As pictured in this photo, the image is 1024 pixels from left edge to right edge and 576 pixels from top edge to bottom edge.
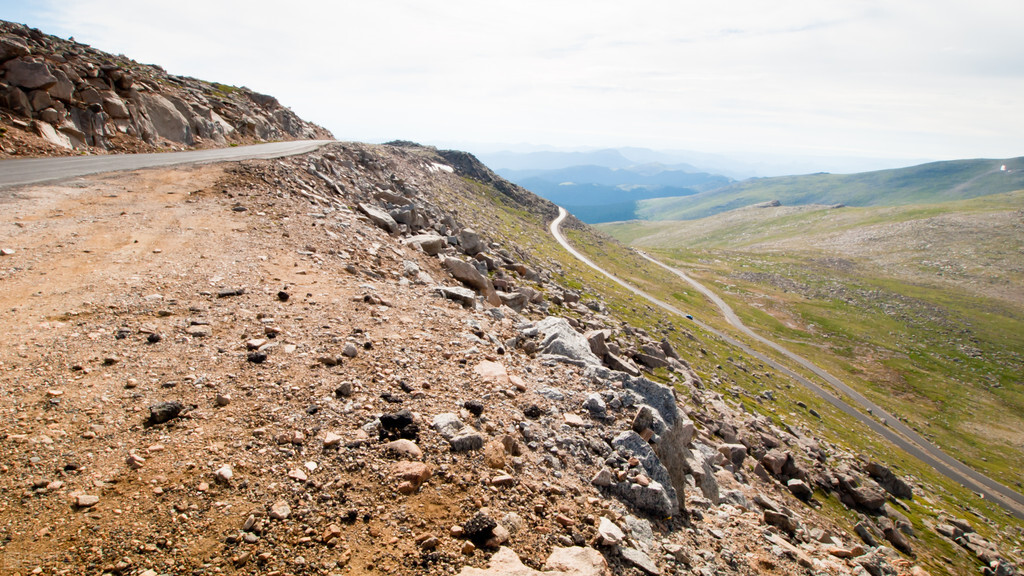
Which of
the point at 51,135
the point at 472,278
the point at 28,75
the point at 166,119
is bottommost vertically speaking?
the point at 472,278

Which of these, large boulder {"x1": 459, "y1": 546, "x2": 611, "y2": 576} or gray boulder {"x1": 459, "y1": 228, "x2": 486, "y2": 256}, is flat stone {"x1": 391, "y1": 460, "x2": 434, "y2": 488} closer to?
large boulder {"x1": 459, "y1": 546, "x2": 611, "y2": 576}

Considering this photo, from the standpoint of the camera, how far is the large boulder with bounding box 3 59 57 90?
1250 inches

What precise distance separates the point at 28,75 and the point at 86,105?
3.64 m

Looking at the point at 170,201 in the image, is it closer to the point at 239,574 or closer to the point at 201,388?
the point at 201,388

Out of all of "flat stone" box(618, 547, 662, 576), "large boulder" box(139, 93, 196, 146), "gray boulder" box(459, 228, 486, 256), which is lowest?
"flat stone" box(618, 547, 662, 576)

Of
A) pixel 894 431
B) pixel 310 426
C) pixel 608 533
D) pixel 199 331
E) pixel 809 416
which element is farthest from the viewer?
pixel 894 431

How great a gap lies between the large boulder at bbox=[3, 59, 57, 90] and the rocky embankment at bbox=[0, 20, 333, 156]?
5 cm

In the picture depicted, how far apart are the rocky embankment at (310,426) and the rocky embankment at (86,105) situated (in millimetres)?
18707

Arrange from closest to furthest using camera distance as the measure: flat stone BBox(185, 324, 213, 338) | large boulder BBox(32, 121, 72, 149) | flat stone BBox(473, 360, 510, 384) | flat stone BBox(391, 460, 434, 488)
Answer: flat stone BBox(391, 460, 434, 488)
flat stone BBox(185, 324, 213, 338)
flat stone BBox(473, 360, 510, 384)
large boulder BBox(32, 121, 72, 149)

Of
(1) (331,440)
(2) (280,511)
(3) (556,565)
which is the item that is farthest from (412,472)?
(3) (556,565)

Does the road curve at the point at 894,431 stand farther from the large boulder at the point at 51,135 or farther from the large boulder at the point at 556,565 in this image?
the large boulder at the point at 51,135

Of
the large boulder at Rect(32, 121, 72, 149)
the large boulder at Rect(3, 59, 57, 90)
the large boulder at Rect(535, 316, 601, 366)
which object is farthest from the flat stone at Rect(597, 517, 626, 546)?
the large boulder at Rect(3, 59, 57, 90)

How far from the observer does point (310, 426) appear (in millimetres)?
9289

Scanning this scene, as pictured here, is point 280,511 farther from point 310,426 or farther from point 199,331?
point 199,331
